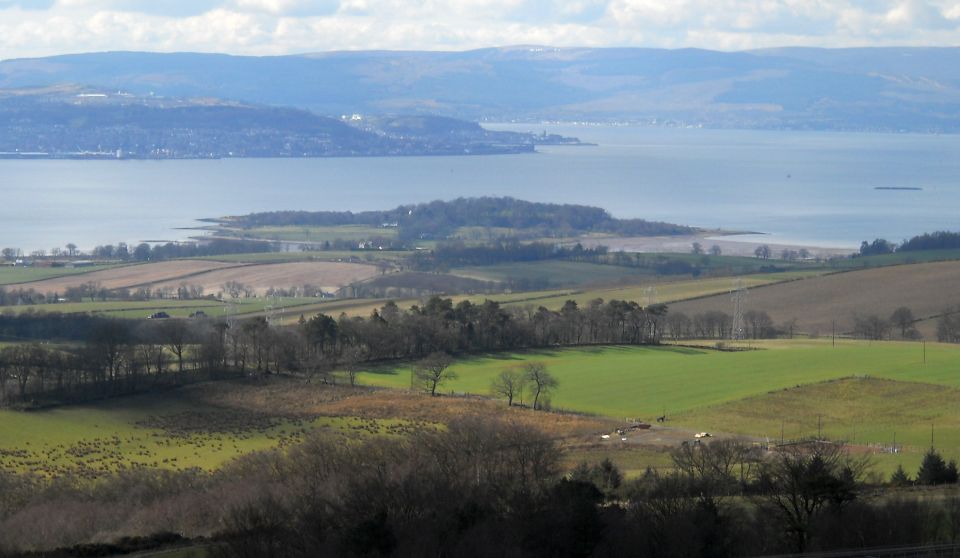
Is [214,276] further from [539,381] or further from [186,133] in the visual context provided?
[186,133]

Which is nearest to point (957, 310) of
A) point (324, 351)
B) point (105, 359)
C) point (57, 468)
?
point (324, 351)

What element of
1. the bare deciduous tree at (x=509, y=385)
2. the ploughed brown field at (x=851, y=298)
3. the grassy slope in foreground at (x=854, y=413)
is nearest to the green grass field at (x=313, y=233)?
the ploughed brown field at (x=851, y=298)

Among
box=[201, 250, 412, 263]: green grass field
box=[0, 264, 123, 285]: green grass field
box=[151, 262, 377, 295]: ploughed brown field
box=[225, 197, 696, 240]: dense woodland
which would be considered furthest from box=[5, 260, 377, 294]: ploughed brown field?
box=[225, 197, 696, 240]: dense woodland

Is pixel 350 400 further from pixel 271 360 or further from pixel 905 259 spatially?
pixel 905 259

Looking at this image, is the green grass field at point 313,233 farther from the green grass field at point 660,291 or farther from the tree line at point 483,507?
the tree line at point 483,507

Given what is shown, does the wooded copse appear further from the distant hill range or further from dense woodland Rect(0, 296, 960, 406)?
the distant hill range

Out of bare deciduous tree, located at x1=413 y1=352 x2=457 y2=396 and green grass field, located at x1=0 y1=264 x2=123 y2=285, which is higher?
green grass field, located at x1=0 y1=264 x2=123 y2=285

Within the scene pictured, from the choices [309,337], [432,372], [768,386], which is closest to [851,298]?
[768,386]

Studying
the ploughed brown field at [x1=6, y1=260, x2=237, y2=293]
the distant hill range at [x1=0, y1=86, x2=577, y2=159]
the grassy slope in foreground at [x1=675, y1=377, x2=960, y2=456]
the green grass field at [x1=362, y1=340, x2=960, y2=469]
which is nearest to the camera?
the grassy slope in foreground at [x1=675, y1=377, x2=960, y2=456]
